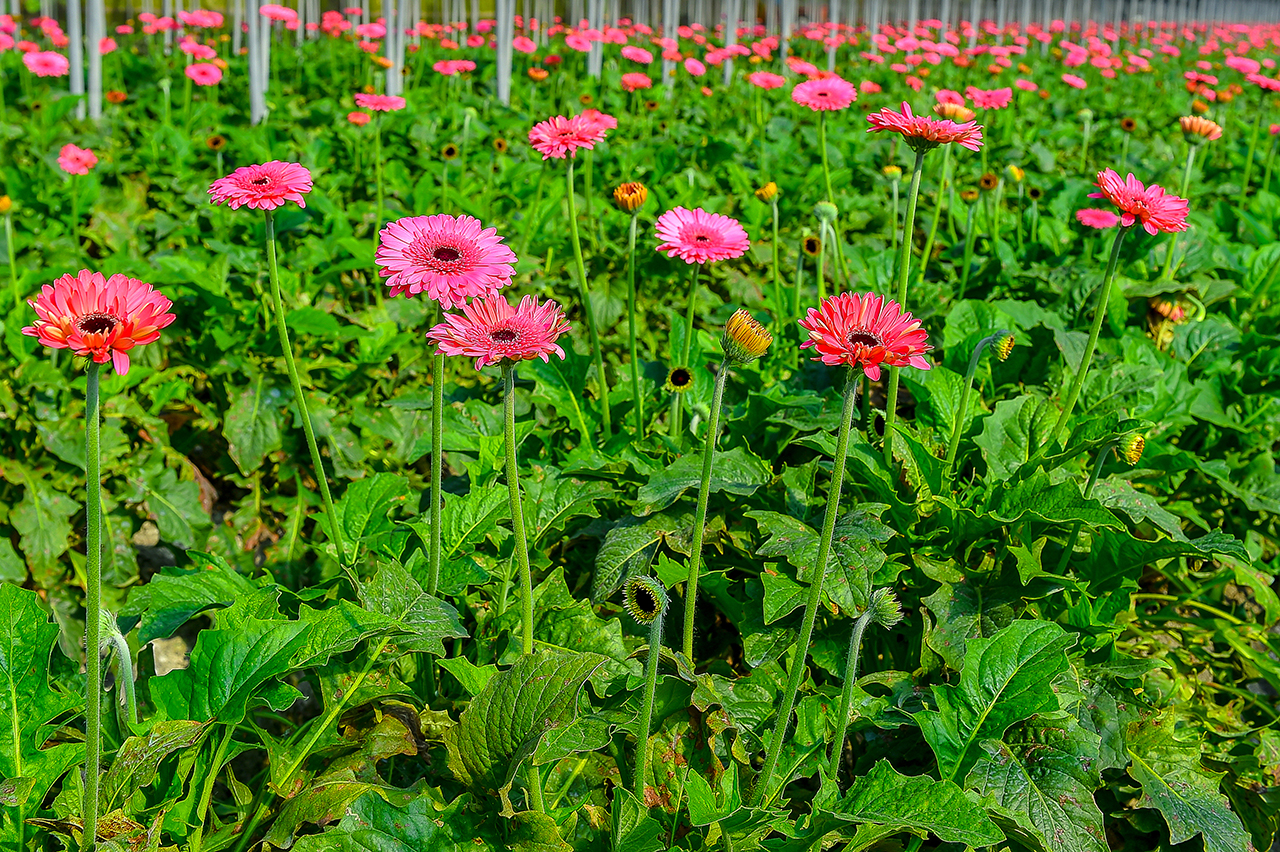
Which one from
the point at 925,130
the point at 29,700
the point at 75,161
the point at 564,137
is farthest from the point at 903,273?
the point at 75,161

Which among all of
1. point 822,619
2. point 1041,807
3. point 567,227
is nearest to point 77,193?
point 567,227

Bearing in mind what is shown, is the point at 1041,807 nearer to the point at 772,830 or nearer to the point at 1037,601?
the point at 772,830

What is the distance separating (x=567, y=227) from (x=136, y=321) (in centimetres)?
323

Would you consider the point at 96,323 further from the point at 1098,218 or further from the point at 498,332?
the point at 1098,218

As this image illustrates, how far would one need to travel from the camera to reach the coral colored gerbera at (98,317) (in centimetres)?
117

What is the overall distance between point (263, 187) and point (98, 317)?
488mm

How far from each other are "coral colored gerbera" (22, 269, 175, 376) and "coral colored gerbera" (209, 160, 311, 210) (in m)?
0.35

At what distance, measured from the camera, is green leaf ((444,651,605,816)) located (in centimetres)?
150

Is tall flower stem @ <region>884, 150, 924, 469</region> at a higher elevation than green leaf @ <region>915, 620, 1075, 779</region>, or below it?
higher

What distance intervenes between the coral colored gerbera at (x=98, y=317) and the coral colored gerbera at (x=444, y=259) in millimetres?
361

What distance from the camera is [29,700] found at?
1660 mm

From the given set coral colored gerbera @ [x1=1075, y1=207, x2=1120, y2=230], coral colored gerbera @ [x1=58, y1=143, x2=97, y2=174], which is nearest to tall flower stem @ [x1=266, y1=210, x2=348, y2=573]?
coral colored gerbera @ [x1=58, y1=143, x2=97, y2=174]

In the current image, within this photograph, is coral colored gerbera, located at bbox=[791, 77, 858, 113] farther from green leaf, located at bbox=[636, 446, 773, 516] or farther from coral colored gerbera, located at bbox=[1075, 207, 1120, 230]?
green leaf, located at bbox=[636, 446, 773, 516]

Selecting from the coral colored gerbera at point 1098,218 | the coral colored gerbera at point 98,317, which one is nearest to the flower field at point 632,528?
the coral colored gerbera at point 98,317
